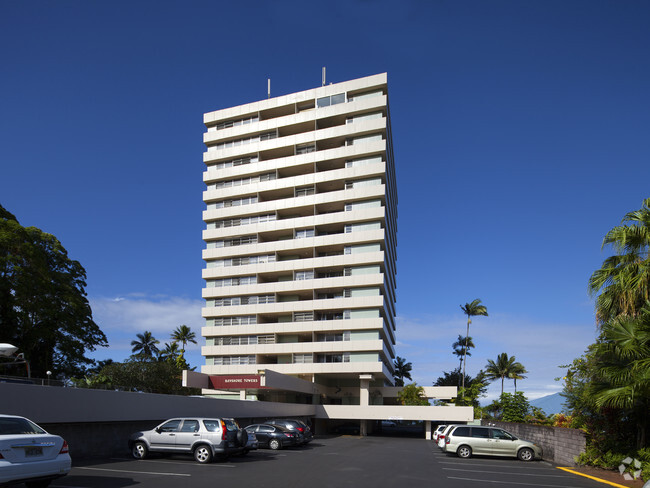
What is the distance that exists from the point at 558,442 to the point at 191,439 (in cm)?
1658

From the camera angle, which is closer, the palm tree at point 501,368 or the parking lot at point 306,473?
the parking lot at point 306,473

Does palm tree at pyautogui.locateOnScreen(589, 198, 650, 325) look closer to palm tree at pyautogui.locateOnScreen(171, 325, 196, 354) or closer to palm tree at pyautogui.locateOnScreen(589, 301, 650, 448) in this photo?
palm tree at pyautogui.locateOnScreen(589, 301, 650, 448)

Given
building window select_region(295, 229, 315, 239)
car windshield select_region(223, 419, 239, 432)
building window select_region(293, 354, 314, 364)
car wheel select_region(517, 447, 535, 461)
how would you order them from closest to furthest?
car windshield select_region(223, 419, 239, 432), car wheel select_region(517, 447, 535, 461), building window select_region(293, 354, 314, 364), building window select_region(295, 229, 315, 239)

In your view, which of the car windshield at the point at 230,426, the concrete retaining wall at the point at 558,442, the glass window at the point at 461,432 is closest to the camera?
the car windshield at the point at 230,426

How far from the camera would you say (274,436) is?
25.6m

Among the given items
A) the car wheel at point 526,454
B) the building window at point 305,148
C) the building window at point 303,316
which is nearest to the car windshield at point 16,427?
the car wheel at point 526,454

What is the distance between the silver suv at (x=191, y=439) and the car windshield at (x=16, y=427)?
7412mm

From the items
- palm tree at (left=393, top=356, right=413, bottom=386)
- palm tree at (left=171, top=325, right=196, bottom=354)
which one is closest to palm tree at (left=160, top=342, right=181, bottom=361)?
palm tree at (left=171, top=325, right=196, bottom=354)

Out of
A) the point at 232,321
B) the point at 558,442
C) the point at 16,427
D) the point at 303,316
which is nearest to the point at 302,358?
the point at 303,316

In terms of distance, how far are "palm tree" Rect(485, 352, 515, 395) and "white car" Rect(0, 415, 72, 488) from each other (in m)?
89.1

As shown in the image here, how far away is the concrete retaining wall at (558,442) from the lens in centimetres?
2091

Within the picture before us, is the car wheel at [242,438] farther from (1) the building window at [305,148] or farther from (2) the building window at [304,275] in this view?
(1) the building window at [305,148]

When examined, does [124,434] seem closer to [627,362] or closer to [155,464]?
[155,464]

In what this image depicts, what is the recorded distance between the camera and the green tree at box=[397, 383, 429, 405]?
5428 cm
